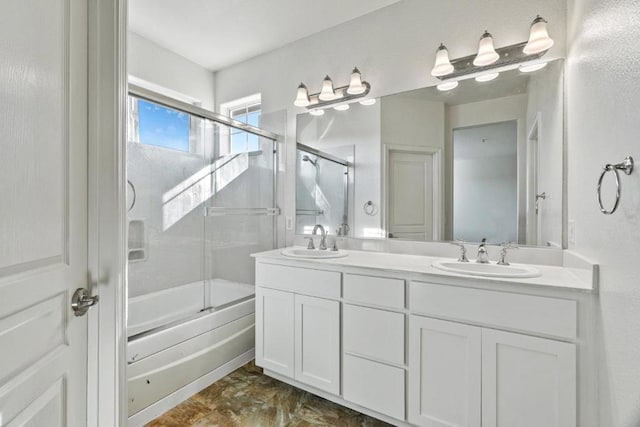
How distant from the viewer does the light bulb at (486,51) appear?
171cm

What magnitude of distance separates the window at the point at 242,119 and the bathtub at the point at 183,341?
1.16 meters

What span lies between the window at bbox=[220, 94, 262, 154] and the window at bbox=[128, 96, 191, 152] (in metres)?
0.32

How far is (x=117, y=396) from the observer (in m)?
1.12

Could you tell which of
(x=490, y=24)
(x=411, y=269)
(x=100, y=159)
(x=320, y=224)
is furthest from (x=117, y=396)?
(x=490, y=24)

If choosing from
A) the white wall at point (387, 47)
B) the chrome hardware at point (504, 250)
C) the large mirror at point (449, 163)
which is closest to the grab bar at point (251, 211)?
the white wall at point (387, 47)

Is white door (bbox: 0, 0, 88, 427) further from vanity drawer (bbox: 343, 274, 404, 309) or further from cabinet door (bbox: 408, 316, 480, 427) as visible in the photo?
cabinet door (bbox: 408, 316, 480, 427)

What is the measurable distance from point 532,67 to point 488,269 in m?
1.15

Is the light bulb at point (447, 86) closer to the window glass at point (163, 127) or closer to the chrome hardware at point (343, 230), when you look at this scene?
the chrome hardware at point (343, 230)

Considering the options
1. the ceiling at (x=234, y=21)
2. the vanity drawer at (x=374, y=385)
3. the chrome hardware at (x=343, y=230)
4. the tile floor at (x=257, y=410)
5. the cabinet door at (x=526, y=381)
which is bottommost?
the tile floor at (x=257, y=410)

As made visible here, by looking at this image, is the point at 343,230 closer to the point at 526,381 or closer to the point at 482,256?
the point at 482,256

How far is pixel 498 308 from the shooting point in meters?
1.30

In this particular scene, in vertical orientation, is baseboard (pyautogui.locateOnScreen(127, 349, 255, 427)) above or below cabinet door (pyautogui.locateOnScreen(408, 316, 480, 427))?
below

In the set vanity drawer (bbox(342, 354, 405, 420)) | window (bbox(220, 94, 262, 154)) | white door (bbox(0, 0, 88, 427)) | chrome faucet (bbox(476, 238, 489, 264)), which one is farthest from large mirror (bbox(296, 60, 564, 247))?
white door (bbox(0, 0, 88, 427))

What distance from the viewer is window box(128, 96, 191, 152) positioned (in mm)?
2105
